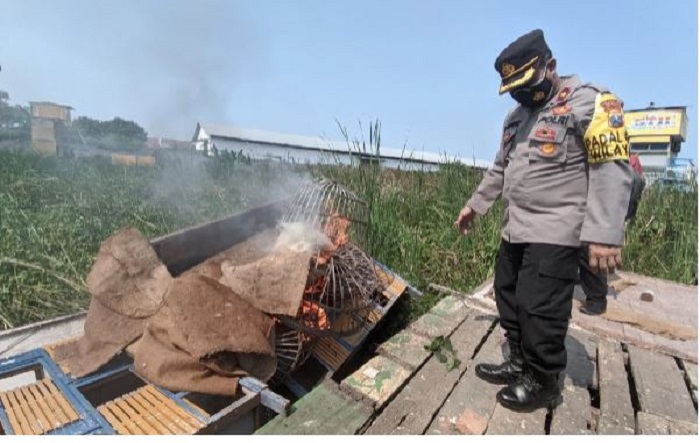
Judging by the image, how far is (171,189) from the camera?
6.29 metres

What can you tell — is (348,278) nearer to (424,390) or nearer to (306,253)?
(306,253)

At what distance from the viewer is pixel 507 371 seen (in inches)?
92.3

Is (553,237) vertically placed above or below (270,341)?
above

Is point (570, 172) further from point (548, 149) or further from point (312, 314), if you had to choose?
point (312, 314)

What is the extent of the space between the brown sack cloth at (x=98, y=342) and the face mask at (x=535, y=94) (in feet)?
7.86

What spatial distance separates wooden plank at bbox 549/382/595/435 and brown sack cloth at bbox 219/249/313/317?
143 centimetres

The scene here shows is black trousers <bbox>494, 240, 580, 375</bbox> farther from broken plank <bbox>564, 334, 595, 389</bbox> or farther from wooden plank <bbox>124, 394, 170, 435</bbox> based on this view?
wooden plank <bbox>124, 394, 170, 435</bbox>

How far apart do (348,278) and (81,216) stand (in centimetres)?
422

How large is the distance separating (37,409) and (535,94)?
8.98ft

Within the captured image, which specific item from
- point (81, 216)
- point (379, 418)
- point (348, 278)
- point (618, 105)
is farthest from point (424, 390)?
point (81, 216)

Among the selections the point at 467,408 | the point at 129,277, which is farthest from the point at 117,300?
the point at 467,408

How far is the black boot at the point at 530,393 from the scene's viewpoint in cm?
206

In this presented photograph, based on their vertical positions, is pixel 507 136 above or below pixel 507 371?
above

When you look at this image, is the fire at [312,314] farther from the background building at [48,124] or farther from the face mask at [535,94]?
the background building at [48,124]
